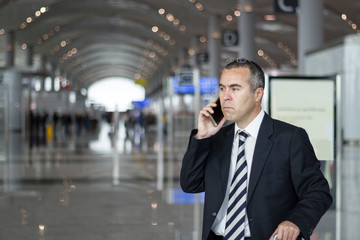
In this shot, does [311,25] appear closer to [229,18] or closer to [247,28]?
[247,28]

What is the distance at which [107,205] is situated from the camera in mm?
10359

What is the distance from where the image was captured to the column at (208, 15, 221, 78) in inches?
1779

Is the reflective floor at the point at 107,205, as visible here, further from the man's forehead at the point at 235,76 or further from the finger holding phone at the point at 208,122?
the man's forehead at the point at 235,76

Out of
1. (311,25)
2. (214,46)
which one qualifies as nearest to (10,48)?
(214,46)

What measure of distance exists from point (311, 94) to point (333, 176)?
56.8 inches

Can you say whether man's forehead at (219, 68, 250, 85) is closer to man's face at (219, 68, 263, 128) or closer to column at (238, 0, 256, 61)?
man's face at (219, 68, 263, 128)

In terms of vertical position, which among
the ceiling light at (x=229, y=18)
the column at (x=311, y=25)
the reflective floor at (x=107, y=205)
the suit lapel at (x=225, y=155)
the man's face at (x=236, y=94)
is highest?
the ceiling light at (x=229, y=18)

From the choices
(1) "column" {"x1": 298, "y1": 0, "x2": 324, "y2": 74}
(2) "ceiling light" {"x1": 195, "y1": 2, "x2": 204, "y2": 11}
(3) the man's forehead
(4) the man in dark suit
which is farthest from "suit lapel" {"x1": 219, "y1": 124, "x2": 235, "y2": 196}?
(2) "ceiling light" {"x1": 195, "y1": 2, "x2": 204, "y2": 11}

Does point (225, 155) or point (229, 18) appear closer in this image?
point (225, 155)

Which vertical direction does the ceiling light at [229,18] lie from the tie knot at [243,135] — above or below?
above

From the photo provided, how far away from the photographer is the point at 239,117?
10.7 ft

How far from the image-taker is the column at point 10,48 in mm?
48438

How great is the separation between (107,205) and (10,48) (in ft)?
132

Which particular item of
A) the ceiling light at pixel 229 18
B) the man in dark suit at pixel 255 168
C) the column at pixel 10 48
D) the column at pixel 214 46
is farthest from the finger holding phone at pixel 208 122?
the column at pixel 10 48
